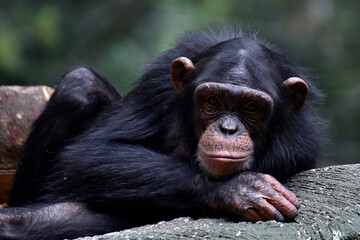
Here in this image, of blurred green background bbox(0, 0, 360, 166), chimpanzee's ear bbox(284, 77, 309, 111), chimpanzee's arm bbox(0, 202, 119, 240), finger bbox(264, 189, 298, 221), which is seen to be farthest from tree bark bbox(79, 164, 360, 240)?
blurred green background bbox(0, 0, 360, 166)

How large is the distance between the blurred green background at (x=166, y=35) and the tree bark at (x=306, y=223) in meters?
7.55

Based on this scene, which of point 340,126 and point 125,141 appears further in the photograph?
point 340,126

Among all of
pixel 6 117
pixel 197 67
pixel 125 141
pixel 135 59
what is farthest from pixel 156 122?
pixel 135 59

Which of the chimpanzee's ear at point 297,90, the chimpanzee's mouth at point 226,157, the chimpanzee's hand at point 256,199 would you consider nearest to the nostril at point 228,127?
the chimpanzee's mouth at point 226,157

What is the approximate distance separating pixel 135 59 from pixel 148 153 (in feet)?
27.7

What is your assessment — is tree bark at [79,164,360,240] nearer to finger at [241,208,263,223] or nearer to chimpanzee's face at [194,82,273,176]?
finger at [241,208,263,223]

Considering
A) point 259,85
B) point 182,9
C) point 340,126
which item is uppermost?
point 182,9

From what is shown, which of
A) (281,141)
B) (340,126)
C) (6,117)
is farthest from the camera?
(340,126)

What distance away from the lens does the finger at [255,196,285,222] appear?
3672 millimetres

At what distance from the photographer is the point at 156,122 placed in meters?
4.79

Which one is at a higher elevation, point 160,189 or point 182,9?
point 182,9

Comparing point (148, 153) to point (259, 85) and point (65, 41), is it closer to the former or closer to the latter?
point (259, 85)

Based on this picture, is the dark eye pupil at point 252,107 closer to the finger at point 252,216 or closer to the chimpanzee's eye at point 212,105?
the chimpanzee's eye at point 212,105

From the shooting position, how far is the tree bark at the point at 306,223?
11.2 feet
